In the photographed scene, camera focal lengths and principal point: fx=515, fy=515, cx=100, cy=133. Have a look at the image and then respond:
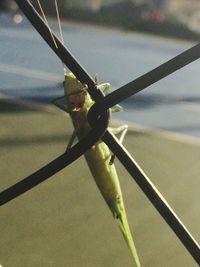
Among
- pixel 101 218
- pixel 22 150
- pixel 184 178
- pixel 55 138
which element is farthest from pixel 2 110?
pixel 101 218

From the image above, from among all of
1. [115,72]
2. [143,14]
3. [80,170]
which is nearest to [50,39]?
[80,170]

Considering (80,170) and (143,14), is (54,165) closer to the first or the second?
(80,170)

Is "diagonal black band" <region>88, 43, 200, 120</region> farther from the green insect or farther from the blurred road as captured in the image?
the blurred road

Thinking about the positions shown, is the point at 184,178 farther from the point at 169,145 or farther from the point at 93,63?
the point at 93,63

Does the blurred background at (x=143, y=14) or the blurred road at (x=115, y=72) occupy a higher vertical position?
the blurred road at (x=115, y=72)

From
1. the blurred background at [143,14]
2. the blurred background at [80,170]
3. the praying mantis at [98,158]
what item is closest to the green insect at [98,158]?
the praying mantis at [98,158]

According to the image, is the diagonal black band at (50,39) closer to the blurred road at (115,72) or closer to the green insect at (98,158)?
the green insect at (98,158)

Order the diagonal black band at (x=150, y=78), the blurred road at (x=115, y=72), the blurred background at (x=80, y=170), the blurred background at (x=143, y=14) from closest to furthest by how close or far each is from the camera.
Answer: the diagonal black band at (x=150, y=78) < the blurred background at (x=80, y=170) < the blurred road at (x=115, y=72) < the blurred background at (x=143, y=14)

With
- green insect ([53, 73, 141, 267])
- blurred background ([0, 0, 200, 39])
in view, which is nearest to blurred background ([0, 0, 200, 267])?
green insect ([53, 73, 141, 267])
